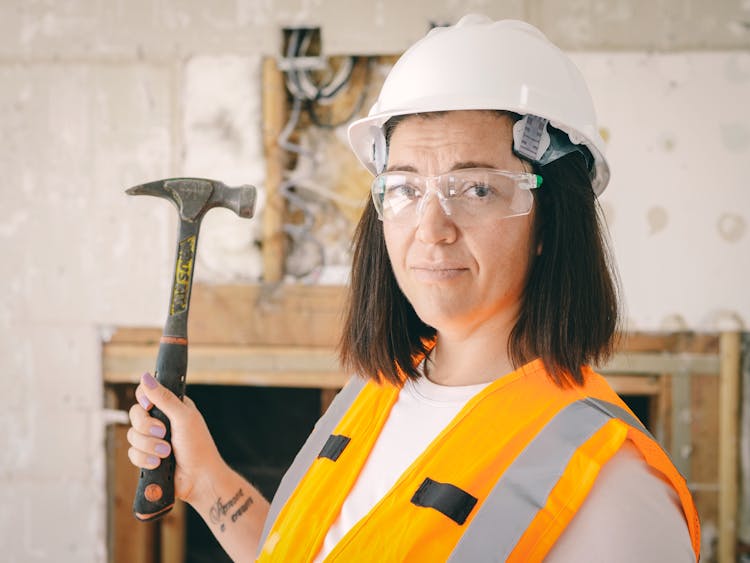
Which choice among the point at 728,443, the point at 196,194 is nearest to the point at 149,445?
the point at 196,194

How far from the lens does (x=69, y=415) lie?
257 cm

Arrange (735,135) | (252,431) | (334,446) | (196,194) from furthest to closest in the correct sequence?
(252,431) → (735,135) → (196,194) → (334,446)

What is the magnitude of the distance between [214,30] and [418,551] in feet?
7.11

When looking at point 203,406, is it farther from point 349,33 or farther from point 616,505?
point 616,505

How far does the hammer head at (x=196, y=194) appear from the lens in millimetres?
1300

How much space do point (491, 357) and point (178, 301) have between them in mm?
605

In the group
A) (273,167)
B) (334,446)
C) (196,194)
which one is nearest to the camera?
(334,446)

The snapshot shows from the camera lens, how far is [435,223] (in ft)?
3.09

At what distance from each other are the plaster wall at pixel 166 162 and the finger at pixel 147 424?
135cm

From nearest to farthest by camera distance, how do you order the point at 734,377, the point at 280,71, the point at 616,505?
the point at 616,505
the point at 734,377
the point at 280,71

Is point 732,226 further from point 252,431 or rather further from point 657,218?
point 252,431

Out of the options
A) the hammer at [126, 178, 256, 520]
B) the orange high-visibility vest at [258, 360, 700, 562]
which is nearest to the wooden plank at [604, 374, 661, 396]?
the orange high-visibility vest at [258, 360, 700, 562]

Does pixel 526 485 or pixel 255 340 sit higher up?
pixel 526 485

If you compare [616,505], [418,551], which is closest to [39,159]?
[418,551]
